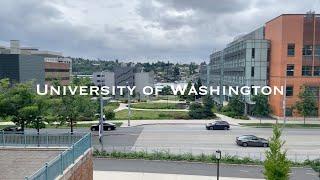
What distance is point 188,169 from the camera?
30.3m

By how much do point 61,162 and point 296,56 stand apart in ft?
179

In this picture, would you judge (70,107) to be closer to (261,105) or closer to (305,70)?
(261,105)

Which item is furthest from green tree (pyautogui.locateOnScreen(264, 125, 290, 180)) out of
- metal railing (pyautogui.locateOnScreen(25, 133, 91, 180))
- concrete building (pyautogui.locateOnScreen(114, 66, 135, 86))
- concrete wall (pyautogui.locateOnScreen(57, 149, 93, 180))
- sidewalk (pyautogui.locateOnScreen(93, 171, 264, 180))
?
concrete building (pyautogui.locateOnScreen(114, 66, 135, 86))

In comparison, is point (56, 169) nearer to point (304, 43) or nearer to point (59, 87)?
point (59, 87)

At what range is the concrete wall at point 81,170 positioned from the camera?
14.0 metres

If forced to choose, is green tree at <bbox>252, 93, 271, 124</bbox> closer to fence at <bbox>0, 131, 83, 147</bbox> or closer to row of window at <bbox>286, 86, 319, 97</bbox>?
row of window at <bbox>286, 86, 319, 97</bbox>

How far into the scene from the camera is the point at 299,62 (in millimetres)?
61875

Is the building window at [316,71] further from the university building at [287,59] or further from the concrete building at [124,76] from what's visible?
the concrete building at [124,76]

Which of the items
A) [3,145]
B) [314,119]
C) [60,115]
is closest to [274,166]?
[3,145]

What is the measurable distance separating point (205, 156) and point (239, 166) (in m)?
3.18

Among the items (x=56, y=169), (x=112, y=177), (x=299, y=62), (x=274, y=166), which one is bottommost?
(x=112, y=177)

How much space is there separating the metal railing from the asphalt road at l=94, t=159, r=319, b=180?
13.1 m

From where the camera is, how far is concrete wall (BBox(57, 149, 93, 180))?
45.9 ft

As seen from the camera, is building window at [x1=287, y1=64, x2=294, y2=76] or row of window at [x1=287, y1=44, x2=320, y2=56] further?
building window at [x1=287, y1=64, x2=294, y2=76]
